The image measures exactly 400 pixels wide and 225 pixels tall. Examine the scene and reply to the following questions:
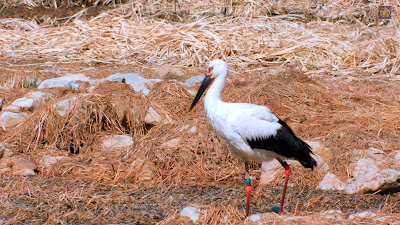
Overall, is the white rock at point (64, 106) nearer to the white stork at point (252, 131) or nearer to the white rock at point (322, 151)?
the white stork at point (252, 131)

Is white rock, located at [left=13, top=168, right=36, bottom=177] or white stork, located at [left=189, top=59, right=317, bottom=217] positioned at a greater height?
white stork, located at [left=189, top=59, right=317, bottom=217]

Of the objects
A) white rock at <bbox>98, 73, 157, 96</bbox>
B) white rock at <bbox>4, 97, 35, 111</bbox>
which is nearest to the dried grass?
white rock at <bbox>4, 97, 35, 111</bbox>

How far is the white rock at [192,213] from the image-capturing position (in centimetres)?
447

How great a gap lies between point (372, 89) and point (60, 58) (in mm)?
5444

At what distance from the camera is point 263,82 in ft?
24.9

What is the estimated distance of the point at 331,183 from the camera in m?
5.45

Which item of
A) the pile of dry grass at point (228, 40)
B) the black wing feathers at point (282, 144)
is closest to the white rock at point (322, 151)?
the black wing feathers at point (282, 144)

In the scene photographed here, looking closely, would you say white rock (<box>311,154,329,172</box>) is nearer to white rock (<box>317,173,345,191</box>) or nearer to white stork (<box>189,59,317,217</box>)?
white rock (<box>317,173,345,191</box>)

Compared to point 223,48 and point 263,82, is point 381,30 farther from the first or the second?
point 263,82

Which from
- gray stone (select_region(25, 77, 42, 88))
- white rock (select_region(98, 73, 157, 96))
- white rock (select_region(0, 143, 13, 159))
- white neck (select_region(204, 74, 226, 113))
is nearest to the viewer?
white neck (select_region(204, 74, 226, 113))

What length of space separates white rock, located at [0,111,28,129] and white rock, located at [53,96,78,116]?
0.53 m

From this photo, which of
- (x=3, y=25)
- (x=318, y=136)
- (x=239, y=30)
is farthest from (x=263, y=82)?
(x=3, y=25)

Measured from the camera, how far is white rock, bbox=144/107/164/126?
6.71 m

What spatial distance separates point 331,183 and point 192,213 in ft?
5.22
